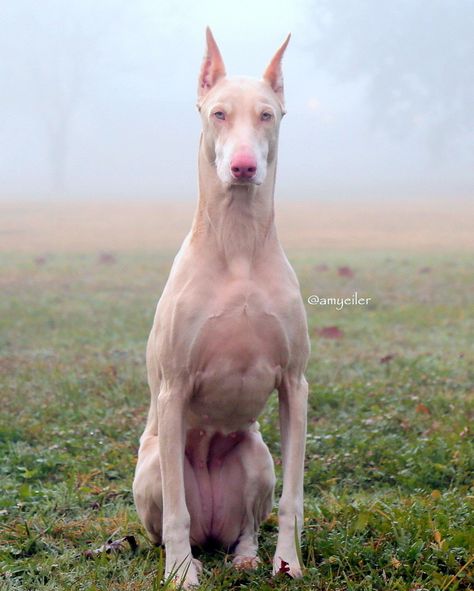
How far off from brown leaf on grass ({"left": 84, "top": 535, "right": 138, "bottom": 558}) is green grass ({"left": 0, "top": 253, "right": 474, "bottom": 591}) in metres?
0.05

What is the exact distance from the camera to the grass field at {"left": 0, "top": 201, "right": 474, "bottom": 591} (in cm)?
359

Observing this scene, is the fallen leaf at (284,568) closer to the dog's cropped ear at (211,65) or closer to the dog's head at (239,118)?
the dog's head at (239,118)

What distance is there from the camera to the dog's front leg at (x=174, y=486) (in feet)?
11.5

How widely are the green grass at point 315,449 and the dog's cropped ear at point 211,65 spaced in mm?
1841

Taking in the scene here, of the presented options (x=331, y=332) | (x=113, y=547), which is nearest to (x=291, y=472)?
(x=113, y=547)

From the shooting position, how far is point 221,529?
153 inches

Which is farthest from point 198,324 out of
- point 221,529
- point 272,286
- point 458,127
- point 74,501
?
point 458,127

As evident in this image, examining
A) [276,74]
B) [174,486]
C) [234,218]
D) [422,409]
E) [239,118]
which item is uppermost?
[276,74]

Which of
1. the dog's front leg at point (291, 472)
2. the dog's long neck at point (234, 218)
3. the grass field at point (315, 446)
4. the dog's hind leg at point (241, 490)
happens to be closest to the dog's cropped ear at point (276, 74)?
the dog's long neck at point (234, 218)

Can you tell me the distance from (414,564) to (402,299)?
788 centimetres

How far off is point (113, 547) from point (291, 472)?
0.85 metres

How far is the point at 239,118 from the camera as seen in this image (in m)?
3.44

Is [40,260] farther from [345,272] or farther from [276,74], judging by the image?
[276,74]

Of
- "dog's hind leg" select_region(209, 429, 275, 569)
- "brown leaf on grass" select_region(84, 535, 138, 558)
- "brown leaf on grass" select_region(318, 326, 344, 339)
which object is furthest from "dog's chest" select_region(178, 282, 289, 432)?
"brown leaf on grass" select_region(318, 326, 344, 339)
